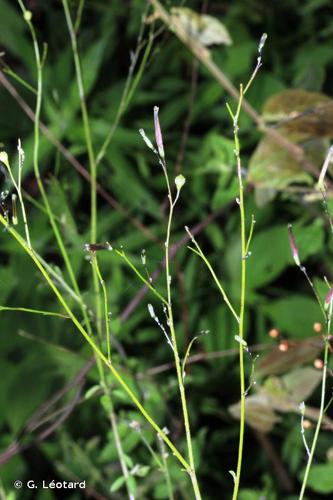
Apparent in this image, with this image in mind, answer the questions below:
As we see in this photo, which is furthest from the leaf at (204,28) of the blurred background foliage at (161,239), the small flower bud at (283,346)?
the small flower bud at (283,346)

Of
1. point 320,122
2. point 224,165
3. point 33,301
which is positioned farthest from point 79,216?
point 320,122

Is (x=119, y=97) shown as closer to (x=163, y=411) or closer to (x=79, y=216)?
(x=79, y=216)

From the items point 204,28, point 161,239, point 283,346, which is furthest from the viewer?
point 161,239

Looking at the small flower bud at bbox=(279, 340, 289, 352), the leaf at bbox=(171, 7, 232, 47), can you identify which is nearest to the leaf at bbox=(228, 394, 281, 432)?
the small flower bud at bbox=(279, 340, 289, 352)

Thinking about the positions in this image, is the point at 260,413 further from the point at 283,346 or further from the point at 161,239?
the point at 161,239

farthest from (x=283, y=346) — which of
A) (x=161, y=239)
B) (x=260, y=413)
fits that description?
(x=161, y=239)

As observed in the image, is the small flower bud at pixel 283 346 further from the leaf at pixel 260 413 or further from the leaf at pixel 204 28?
the leaf at pixel 204 28

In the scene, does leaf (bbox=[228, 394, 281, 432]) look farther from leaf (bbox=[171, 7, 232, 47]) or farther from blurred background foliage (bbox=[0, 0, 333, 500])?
leaf (bbox=[171, 7, 232, 47])

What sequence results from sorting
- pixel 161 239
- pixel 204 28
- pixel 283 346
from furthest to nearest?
1. pixel 161 239
2. pixel 204 28
3. pixel 283 346

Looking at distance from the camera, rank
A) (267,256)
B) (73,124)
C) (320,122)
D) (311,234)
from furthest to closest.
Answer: (73,124), (267,256), (311,234), (320,122)
